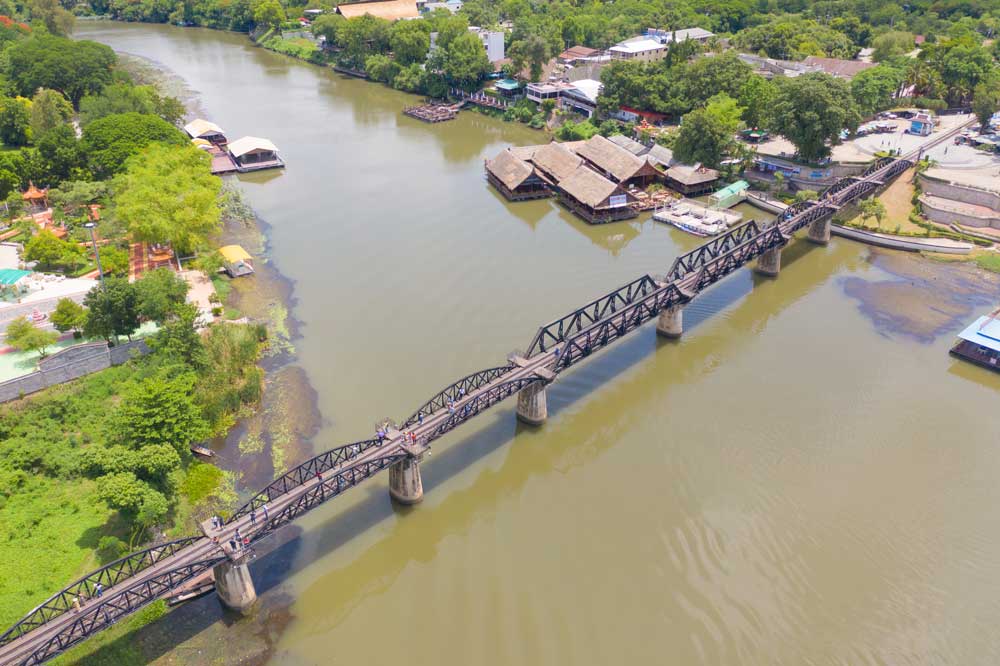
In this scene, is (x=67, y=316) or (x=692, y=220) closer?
(x=67, y=316)

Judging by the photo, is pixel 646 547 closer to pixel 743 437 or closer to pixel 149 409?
pixel 743 437

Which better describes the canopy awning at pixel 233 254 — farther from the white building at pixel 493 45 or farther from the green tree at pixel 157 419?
the white building at pixel 493 45

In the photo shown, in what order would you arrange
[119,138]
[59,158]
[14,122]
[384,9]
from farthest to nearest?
1. [384,9]
2. [14,122]
3. [119,138]
4. [59,158]

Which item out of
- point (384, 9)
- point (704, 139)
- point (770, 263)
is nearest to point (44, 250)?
point (770, 263)

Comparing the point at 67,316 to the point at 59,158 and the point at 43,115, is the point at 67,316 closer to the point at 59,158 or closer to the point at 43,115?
the point at 59,158

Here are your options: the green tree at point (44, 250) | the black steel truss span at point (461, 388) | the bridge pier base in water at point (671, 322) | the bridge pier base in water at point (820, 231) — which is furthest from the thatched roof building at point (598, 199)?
the green tree at point (44, 250)

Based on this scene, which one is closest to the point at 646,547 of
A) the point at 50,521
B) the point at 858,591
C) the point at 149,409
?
the point at 858,591
